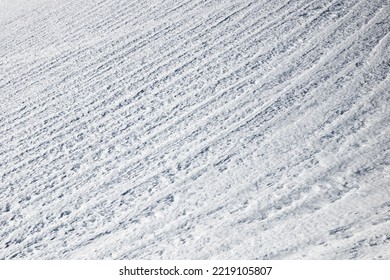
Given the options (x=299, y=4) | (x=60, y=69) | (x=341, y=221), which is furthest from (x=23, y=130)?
(x=299, y=4)

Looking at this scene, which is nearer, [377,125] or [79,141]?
[377,125]

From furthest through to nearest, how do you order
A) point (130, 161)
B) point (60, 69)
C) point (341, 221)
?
point (60, 69) → point (130, 161) → point (341, 221)

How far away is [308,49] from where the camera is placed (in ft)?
5.40

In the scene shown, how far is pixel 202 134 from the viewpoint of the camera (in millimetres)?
1403

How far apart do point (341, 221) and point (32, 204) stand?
85 cm

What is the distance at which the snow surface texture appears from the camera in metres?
1.14

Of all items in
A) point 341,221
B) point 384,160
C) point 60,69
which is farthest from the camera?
point 60,69

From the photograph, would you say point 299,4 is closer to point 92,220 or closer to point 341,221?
point 341,221

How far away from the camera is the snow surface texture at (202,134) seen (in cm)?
114

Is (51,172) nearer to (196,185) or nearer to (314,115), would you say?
(196,185)

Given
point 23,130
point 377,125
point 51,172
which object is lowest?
point 377,125

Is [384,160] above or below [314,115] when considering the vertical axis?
below
